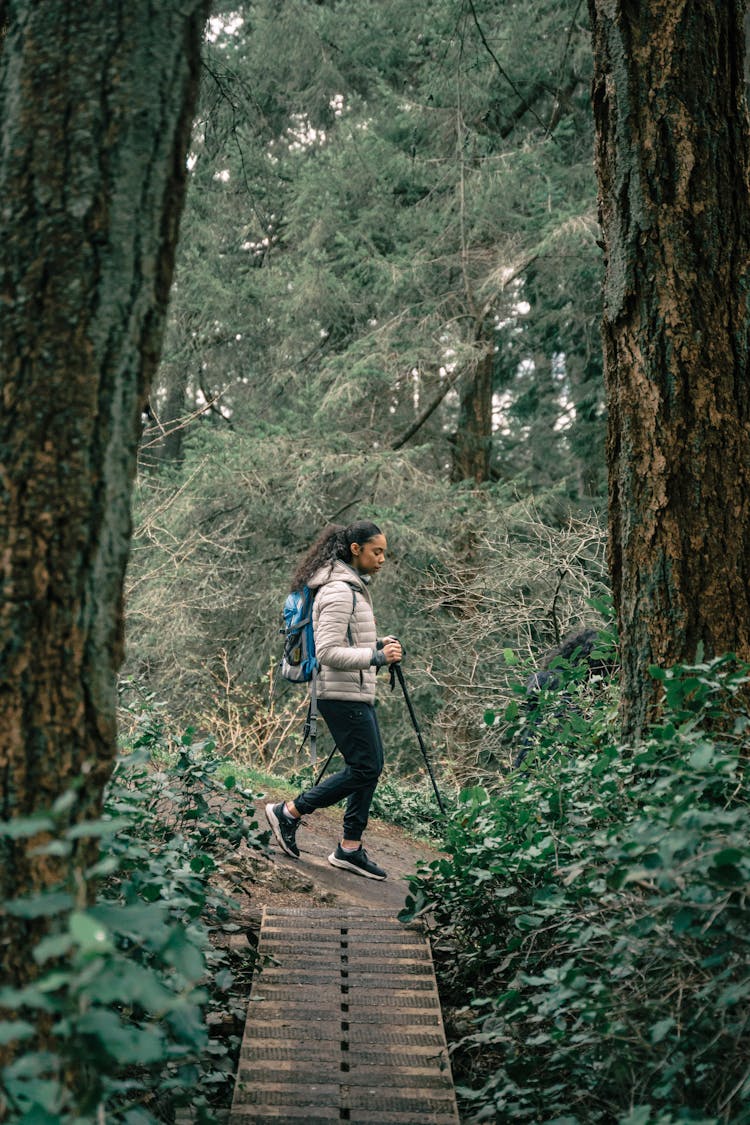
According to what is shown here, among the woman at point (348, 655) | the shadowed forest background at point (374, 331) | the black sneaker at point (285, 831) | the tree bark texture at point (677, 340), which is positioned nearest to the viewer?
the tree bark texture at point (677, 340)

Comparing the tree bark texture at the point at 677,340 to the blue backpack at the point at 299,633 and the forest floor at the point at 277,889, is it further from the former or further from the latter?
the blue backpack at the point at 299,633

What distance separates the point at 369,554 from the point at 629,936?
3.52 metres

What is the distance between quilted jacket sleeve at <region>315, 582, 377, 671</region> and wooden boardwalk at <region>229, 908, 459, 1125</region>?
4.57 feet

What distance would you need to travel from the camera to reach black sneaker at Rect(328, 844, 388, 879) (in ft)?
21.1

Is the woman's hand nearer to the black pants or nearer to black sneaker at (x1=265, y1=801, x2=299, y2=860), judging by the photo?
Result: the black pants

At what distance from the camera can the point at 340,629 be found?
6051mm

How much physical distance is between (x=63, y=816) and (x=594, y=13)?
163 inches

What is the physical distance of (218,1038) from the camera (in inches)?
167

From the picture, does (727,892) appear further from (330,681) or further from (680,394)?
(330,681)

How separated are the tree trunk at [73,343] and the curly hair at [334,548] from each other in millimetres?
3754

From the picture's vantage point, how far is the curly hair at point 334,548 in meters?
6.23

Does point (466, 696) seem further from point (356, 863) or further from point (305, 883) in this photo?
point (305, 883)

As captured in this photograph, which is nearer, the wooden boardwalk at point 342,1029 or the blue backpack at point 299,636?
the wooden boardwalk at point 342,1029

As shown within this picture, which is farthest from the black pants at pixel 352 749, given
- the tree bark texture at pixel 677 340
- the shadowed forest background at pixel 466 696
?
the tree bark texture at pixel 677 340
